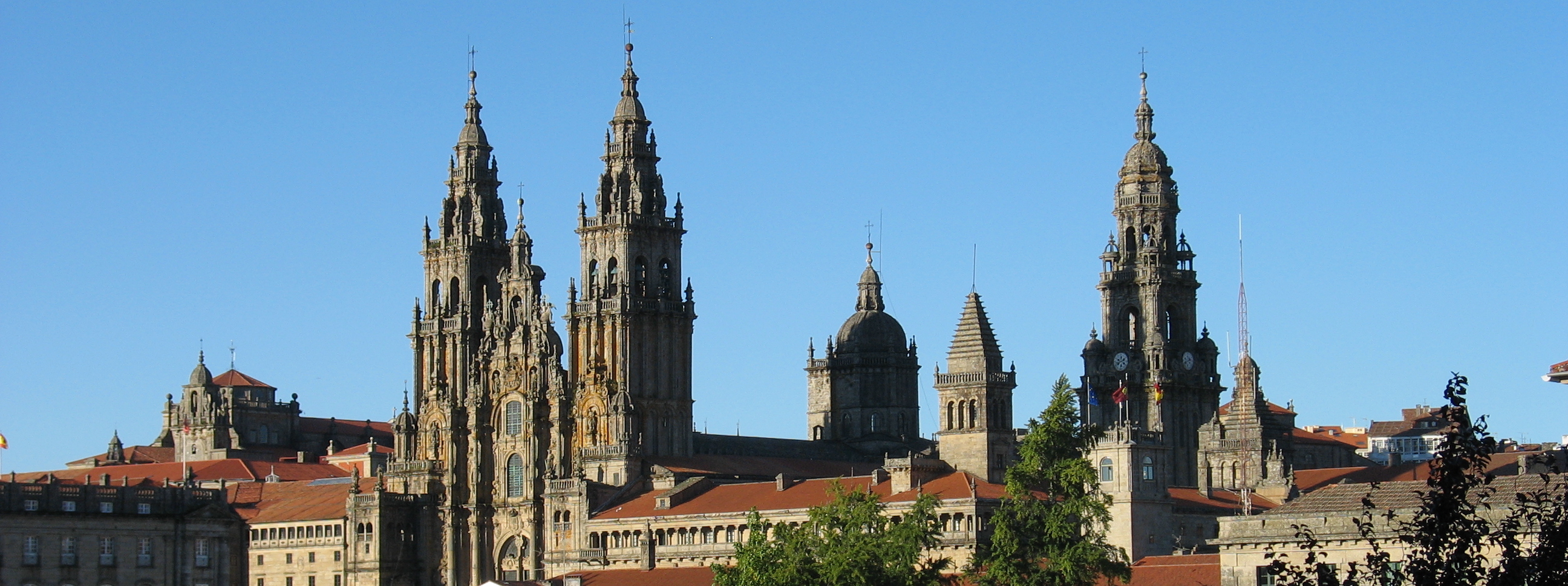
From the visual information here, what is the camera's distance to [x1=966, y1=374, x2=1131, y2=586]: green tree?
101062 millimetres

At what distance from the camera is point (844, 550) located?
343ft

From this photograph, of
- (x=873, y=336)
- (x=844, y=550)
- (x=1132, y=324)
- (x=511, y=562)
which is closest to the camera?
(x=844, y=550)

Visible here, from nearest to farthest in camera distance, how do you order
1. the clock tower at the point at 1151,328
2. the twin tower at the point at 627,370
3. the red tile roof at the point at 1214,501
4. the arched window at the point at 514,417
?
the red tile roof at the point at 1214,501, the twin tower at the point at 627,370, the arched window at the point at 514,417, the clock tower at the point at 1151,328

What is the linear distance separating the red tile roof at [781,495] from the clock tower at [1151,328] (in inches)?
1264

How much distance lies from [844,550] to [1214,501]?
44483 mm

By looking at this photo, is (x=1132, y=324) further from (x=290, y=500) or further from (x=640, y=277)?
(x=290, y=500)

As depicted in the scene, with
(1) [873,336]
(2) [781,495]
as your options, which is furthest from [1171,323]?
(2) [781,495]

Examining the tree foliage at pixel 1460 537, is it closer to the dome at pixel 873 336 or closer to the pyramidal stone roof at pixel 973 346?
the pyramidal stone roof at pixel 973 346

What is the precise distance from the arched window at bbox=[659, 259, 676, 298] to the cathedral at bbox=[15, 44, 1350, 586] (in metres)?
0.25

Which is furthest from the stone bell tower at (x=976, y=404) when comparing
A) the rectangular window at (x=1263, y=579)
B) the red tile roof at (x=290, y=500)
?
the rectangular window at (x=1263, y=579)

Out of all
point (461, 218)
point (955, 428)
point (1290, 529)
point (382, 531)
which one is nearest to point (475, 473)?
point (382, 531)

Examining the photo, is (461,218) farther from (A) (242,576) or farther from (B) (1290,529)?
(B) (1290,529)

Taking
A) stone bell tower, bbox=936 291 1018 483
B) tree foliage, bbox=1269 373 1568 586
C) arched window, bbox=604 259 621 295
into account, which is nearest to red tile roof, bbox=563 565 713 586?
stone bell tower, bbox=936 291 1018 483

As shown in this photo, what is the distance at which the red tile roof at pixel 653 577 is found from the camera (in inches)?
5089
